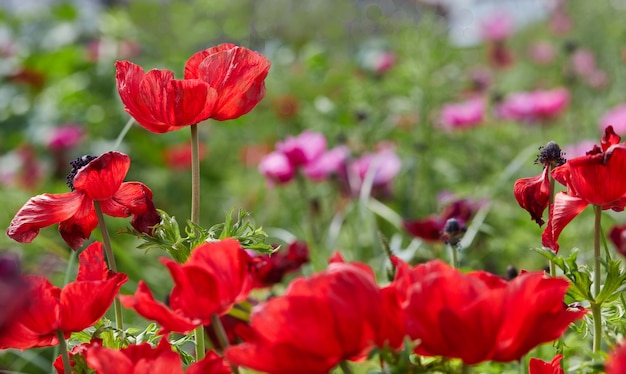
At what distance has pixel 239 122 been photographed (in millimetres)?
2641

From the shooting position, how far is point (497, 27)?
4371 millimetres

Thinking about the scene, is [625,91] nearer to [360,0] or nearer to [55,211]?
[55,211]

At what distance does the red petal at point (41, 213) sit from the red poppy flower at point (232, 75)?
0.12 m

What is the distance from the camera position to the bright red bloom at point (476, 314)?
0.37m

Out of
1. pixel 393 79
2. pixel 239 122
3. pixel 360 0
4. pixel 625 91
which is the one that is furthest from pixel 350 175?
pixel 360 0

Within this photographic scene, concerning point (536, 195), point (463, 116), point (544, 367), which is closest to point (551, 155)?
point (536, 195)

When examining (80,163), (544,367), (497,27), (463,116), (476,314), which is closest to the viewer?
(476,314)

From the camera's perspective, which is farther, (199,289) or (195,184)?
(195,184)

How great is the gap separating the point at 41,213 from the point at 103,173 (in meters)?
0.06

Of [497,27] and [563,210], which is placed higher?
[497,27]

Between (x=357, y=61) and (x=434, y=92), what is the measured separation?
1123 mm

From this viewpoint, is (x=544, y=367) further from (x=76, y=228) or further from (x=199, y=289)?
(x=76, y=228)

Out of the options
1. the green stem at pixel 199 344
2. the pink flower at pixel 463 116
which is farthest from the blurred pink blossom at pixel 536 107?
the green stem at pixel 199 344

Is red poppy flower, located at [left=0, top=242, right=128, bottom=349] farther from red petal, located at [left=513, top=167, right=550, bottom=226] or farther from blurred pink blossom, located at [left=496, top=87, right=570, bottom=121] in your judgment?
blurred pink blossom, located at [left=496, top=87, right=570, bottom=121]
